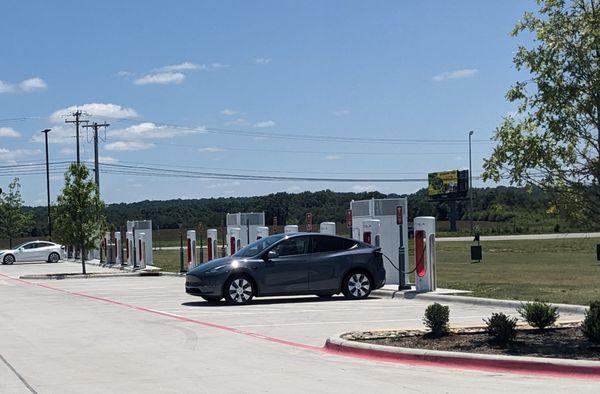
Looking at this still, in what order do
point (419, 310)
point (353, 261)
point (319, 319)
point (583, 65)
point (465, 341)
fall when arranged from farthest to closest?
1. point (353, 261)
2. point (419, 310)
3. point (319, 319)
4. point (465, 341)
5. point (583, 65)

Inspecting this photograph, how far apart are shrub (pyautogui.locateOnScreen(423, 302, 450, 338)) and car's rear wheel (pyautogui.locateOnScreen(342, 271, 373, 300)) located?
7.86 m

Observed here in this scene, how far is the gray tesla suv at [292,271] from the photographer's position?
1836 cm

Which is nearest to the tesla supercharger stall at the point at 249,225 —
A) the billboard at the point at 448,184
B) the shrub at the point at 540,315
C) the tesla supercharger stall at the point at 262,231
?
the tesla supercharger stall at the point at 262,231

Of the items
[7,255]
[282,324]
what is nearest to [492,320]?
[282,324]

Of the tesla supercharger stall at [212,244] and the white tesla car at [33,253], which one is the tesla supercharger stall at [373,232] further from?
the white tesla car at [33,253]

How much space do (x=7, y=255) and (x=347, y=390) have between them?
4711cm

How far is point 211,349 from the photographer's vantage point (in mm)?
11727

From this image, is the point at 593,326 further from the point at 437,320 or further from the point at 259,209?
the point at 259,209

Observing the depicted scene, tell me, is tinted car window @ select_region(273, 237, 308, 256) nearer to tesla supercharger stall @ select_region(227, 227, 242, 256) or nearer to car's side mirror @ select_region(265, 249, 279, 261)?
car's side mirror @ select_region(265, 249, 279, 261)

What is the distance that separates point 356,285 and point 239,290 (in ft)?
9.21

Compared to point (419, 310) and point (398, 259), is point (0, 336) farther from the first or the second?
point (398, 259)

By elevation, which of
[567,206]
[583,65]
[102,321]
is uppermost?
[583,65]

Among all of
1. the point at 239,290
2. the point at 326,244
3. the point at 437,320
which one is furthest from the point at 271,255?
the point at 437,320

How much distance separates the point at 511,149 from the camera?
33.7ft
